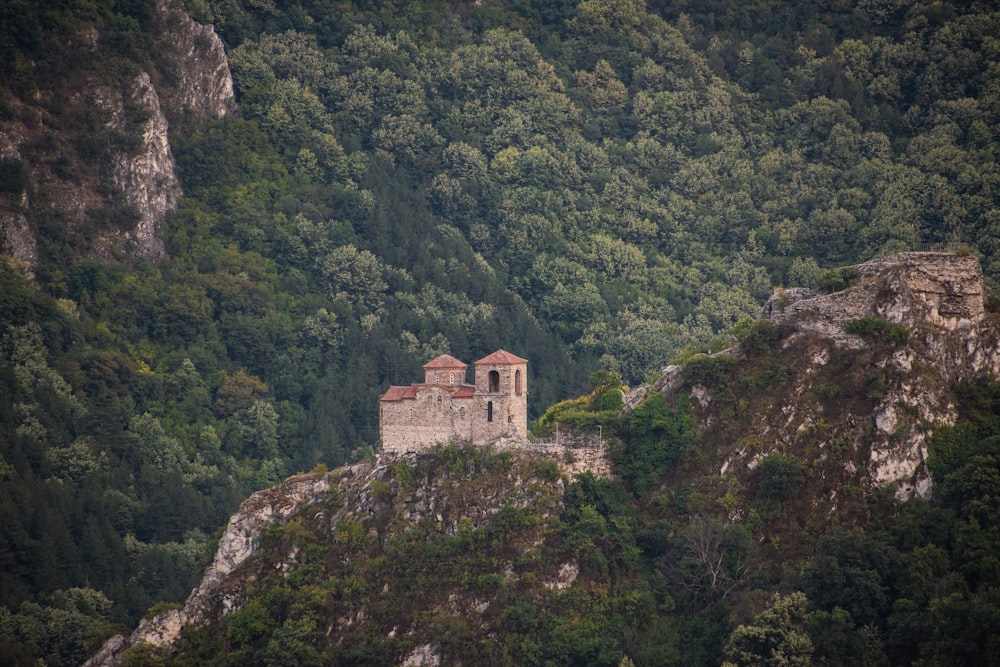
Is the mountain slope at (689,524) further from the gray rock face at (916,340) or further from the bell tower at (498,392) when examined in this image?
the bell tower at (498,392)

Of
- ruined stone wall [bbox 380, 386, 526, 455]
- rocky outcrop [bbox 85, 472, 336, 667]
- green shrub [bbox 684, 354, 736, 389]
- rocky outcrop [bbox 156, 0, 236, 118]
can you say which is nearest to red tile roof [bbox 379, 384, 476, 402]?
ruined stone wall [bbox 380, 386, 526, 455]

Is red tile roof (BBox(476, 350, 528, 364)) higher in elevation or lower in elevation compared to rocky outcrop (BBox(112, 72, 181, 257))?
lower

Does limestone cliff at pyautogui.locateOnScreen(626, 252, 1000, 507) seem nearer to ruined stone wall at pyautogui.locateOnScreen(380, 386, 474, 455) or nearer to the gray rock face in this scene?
the gray rock face

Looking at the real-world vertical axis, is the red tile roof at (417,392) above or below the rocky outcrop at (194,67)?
below

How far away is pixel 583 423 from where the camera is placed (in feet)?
288

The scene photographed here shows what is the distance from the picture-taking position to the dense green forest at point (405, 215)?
114 metres

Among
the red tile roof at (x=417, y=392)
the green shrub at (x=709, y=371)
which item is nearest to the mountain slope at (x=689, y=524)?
the green shrub at (x=709, y=371)

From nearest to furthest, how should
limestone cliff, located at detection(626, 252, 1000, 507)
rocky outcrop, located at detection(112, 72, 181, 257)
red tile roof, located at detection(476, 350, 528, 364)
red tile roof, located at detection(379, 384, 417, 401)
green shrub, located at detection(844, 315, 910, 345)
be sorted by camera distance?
limestone cliff, located at detection(626, 252, 1000, 507)
green shrub, located at detection(844, 315, 910, 345)
red tile roof, located at detection(476, 350, 528, 364)
red tile roof, located at detection(379, 384, 417, 401)
rocky outcrop, located at detection(112, 72, 181, 257)

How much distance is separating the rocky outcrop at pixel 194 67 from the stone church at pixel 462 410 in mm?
58962

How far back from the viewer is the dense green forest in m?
114

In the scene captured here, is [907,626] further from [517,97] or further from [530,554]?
[517,97]

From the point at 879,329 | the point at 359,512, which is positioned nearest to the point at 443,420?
the point at 359,512

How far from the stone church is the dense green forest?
24174 mm

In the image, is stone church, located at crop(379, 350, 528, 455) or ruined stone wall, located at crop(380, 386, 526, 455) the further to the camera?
ruined stone wall, located at crop(380, 386, 526, 455)
